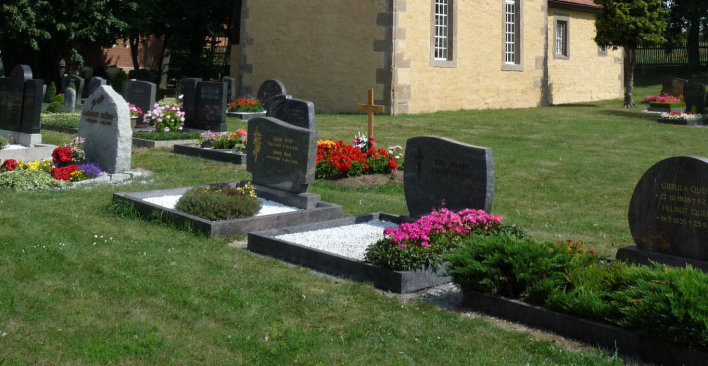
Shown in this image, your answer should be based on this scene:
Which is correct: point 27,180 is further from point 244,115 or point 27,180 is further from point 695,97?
point 695,97

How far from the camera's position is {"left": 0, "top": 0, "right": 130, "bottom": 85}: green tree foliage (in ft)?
91.7

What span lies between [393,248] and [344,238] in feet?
5.94

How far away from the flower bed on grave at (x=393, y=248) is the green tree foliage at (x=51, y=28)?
23.1m

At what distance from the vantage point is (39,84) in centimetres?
1452


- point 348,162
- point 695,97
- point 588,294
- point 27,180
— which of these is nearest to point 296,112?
point 348,162

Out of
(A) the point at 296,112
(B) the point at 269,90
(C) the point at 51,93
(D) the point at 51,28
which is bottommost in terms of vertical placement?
(A) the point at 296,112

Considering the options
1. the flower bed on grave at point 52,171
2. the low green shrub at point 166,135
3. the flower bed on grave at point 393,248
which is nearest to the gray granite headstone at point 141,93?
the low green shrub at point 166,135

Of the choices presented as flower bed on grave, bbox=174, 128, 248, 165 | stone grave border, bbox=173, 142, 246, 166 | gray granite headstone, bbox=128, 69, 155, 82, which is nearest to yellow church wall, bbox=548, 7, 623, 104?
gray granite headstone, bbox=128, 69, 155, 82

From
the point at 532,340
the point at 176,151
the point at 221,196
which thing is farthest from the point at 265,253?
the point at 176,151

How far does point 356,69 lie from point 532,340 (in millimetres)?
18890

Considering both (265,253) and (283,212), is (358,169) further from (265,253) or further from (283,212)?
(265,253)

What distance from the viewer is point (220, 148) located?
50.4ft

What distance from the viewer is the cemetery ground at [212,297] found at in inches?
211

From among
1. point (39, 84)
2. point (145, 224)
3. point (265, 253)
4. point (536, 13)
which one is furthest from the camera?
point (536, 13)
